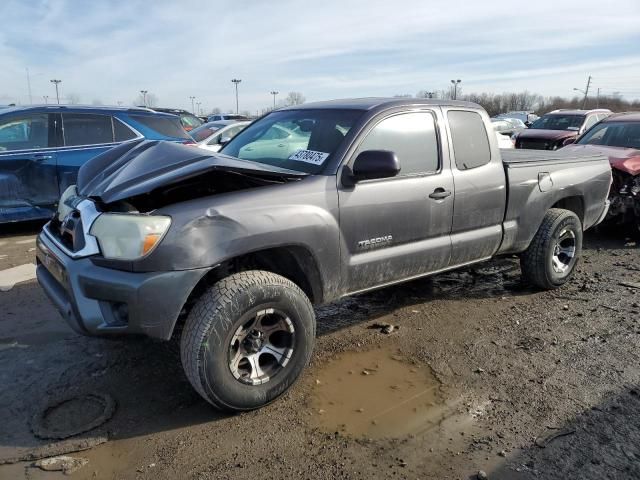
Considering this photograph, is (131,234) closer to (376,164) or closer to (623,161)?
(376,164)

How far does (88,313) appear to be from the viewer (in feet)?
9.03

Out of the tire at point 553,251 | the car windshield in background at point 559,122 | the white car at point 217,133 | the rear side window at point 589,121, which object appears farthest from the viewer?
the car windshield in background at point 559,122

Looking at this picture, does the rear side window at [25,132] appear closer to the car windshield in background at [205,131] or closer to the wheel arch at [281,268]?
the wheel arch at [281,268]

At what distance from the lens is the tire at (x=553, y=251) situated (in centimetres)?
488

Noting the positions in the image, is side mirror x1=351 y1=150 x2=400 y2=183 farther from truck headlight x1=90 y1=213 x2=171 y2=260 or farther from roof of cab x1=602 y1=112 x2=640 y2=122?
roof of cab x1=602 y1=112 x2=640 y2=122

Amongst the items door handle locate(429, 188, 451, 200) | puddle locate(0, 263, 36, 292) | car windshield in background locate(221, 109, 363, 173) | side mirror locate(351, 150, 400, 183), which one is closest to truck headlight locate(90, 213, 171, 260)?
car windshield in background locate(221, 109, 363, 173)

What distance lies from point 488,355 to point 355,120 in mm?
1989

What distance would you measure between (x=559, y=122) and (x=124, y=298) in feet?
49.8

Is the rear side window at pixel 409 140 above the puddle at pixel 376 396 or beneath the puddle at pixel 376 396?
above

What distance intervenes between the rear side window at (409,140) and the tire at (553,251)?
162 centimetres

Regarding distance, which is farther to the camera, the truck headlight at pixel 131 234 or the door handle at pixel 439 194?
the door handle at pixel 439 194

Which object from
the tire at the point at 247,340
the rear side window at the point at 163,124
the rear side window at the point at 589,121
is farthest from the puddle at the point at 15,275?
the rear side window at the point at 589,121

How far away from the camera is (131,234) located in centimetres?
270

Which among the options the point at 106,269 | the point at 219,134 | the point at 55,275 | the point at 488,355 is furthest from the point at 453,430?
the point at 219,134
